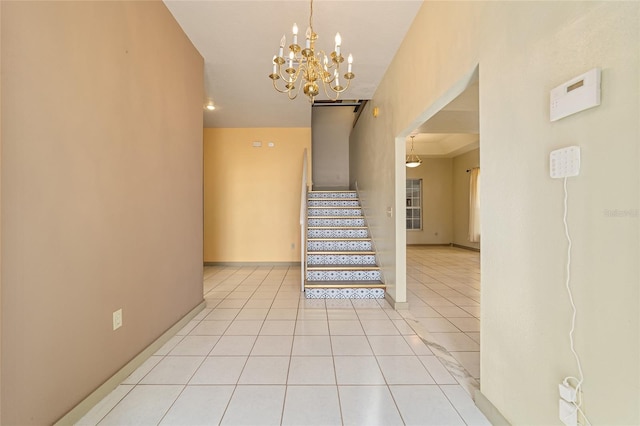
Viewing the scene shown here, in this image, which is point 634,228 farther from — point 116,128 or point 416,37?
point 116,128

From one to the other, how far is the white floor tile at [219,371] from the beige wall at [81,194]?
0.51 metres

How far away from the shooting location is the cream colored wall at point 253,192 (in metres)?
5.88

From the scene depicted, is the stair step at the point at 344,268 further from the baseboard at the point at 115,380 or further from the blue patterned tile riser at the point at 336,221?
the baseboard at the point at 115,380

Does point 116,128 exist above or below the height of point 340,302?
above

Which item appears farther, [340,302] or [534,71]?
[340,302]

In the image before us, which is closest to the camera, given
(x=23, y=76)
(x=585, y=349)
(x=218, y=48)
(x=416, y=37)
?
(x=585, y=349)

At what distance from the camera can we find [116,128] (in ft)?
6.03

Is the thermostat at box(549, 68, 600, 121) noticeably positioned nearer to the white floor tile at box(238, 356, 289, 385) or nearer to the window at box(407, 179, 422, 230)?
the white floor tile at box(238, 356, 289, 385)

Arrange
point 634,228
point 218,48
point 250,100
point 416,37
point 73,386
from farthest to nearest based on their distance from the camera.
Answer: point 250,100 < point 218,48 < point 416,37 < point 73,386 < point 634,228

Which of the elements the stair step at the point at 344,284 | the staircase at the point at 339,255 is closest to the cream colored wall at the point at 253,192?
the staircase at the point at 339,255

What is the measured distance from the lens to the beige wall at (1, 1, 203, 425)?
3.97 ft

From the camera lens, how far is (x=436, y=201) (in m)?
9.17

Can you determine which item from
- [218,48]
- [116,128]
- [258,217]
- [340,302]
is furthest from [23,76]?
[258,217]

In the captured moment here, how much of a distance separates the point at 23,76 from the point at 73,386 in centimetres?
156
